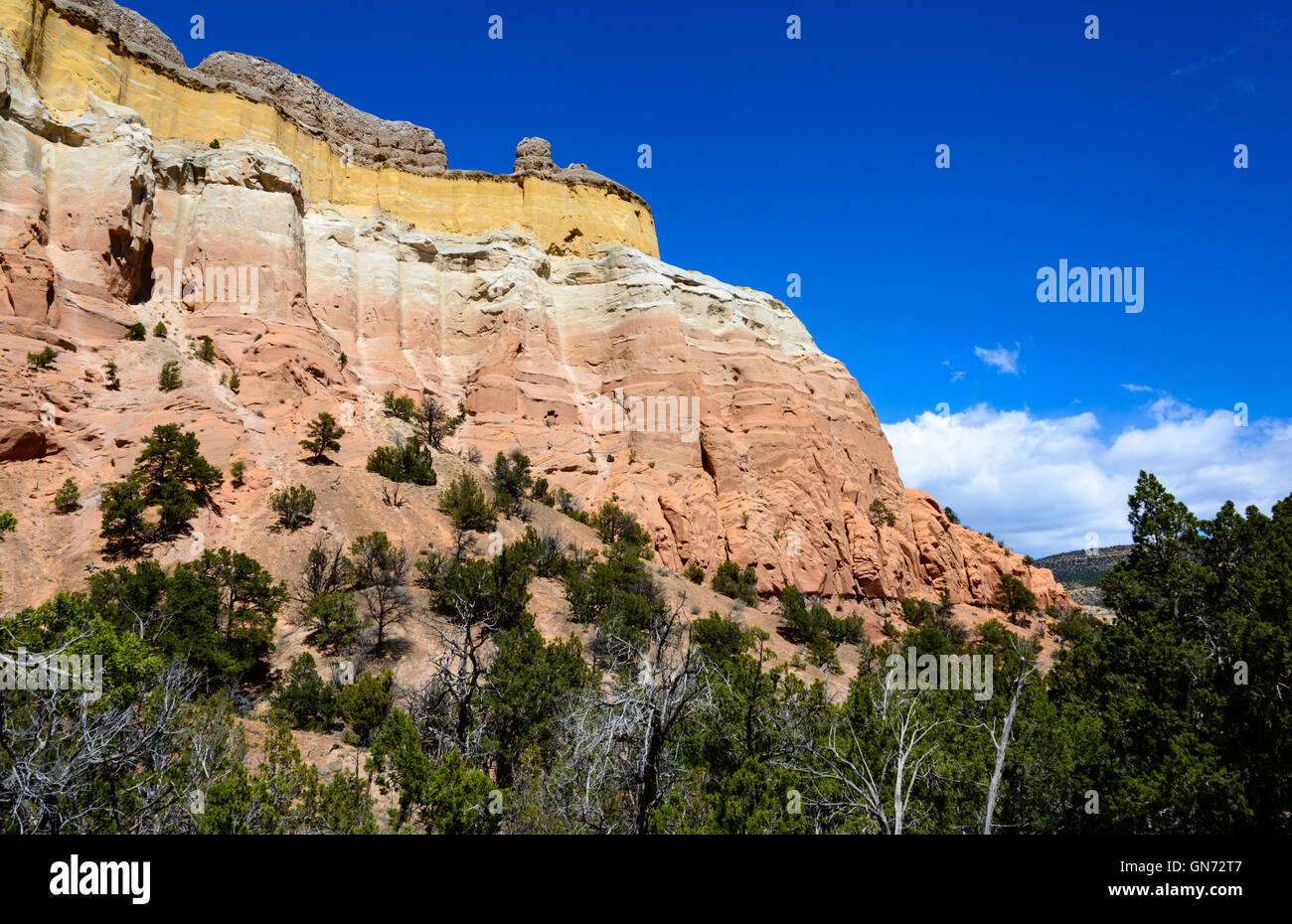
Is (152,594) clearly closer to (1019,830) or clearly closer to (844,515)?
(1019,830)

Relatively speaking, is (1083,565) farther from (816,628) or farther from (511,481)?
(511,481)

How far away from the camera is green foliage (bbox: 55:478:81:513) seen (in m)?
21.1

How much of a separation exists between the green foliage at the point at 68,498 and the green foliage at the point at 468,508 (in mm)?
11562

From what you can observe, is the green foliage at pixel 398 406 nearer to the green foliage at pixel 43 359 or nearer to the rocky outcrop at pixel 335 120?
the green foliage at pixel 43 359

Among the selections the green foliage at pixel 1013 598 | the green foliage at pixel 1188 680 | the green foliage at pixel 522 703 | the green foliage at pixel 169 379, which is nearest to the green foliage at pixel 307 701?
the green foliage at pixel 522 703

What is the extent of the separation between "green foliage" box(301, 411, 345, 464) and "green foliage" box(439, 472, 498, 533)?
16.2 feet

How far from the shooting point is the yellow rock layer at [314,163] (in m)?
29.1

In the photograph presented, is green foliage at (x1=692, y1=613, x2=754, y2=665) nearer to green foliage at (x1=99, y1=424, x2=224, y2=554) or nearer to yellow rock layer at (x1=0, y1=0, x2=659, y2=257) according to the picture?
green foliage at (x1=99, y1=424, x2=224, y2=554)

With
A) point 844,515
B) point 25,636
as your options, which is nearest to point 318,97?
point 844,515

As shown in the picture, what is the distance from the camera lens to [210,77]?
35.7 metres

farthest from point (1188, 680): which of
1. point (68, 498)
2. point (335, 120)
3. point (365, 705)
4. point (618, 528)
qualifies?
point (335, 120)

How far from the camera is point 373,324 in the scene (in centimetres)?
3734

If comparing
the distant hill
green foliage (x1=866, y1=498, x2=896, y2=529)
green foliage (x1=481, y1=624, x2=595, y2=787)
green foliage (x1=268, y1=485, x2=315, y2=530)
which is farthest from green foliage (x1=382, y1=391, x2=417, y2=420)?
the distant hill
